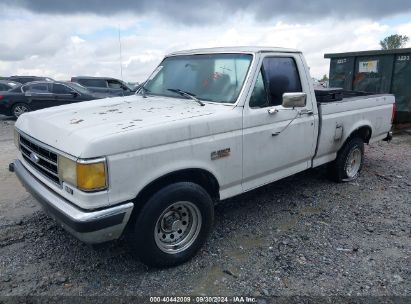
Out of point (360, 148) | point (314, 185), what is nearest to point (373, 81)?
point (360, 148)

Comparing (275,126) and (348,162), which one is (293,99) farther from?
(348,162)

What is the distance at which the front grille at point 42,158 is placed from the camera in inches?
123

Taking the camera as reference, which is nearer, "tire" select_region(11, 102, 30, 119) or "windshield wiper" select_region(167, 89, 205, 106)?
"windshield wiper" select_region(167, 89, 205, 106)

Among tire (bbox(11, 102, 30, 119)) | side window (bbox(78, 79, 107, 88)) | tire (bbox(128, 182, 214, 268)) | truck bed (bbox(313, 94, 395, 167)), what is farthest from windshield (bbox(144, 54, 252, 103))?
side window (bbox(78, 79, 107, 88))

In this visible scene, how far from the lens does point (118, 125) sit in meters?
3.04

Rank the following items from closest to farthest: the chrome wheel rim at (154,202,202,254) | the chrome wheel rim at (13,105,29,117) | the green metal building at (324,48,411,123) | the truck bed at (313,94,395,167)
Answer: the chrome wheel rim at (154,202,202,254), the truck bed at (313,94,395,167), the green metal building at (324,48,411,123), the chrome wheel rim at (13,105,29,117)

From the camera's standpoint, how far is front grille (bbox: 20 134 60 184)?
3113mm

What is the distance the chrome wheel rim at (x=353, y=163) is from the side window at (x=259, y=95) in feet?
7.78

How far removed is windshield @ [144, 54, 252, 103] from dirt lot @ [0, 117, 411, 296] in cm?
157

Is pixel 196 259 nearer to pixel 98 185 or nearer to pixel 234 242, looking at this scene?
pixel 234 242

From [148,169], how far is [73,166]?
0.58 metres

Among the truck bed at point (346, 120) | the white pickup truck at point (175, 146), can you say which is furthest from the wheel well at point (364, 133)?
the white pickup truck at point (175, 146)

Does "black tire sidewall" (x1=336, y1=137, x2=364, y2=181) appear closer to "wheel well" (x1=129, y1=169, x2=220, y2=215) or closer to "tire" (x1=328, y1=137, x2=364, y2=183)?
"tire" (x1=328, y1=137, x2=364, y2=183)

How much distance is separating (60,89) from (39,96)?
0.87 metres
